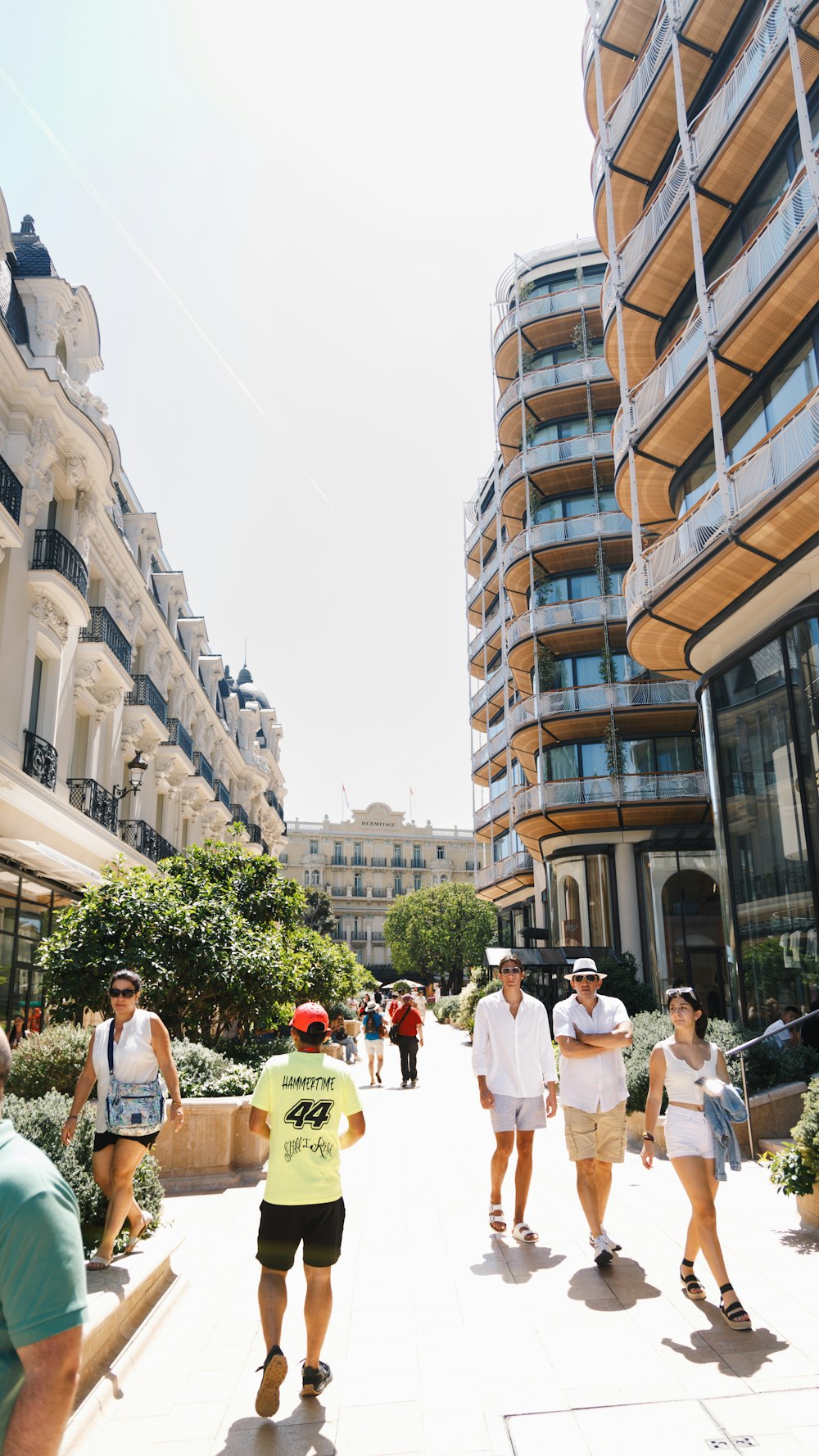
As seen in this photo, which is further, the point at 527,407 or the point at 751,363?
the point at 527,407

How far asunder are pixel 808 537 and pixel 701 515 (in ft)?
7.41

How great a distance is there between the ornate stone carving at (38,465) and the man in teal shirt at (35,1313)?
16.1 meters

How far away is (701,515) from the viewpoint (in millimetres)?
15148

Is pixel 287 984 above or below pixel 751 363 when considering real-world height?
below

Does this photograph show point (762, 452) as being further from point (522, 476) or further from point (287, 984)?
point (522, 476)

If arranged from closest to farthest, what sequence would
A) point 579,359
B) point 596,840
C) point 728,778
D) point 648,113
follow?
point 728,778 < point 648,113 < point 596,840 < point 579,359

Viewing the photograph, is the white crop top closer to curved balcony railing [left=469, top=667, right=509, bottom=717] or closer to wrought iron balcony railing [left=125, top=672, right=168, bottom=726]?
wrought iron balcony railing [left=125, top=672, right=168, bottom=726]

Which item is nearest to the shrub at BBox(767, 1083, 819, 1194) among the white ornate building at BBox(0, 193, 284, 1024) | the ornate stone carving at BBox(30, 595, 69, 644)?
the white ornate building at BBox(0, 193, 284, 1024)

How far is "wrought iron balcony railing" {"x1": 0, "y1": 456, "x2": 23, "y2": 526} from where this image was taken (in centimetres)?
1540

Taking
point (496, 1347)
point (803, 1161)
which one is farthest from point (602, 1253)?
point (803, 1161)

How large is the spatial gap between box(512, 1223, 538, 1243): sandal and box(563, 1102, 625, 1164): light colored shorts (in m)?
0.81

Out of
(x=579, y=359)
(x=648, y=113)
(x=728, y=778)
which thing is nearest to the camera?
(x=728, y=778)

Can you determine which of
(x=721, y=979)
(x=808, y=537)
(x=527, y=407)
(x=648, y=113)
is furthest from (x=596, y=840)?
(x=648, y=113)

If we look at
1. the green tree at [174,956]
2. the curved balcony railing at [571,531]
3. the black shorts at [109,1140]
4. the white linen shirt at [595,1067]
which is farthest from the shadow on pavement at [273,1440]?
the curved balcony railing at [571,531]
